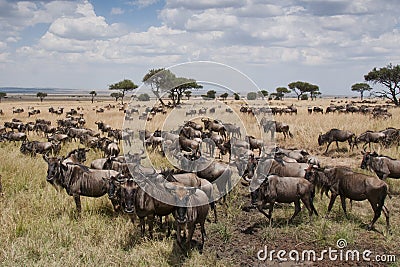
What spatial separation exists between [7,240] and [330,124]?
1983 centimetres

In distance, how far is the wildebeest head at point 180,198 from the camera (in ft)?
20.2

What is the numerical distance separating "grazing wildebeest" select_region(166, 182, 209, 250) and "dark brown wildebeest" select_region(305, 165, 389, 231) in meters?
3.57

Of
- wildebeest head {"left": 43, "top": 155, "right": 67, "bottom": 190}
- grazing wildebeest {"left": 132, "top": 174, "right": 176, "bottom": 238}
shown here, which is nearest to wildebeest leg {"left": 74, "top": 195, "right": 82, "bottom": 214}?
wildebeest head {"left": 43, "top": 155, "right": 67, "bottom": 190}

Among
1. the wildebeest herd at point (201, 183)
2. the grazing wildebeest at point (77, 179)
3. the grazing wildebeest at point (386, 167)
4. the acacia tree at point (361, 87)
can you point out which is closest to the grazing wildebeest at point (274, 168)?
the wildebeest herd at point (201, 183)

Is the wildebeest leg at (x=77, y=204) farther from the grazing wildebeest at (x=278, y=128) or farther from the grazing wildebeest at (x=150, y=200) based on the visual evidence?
the grazing wildebeest at (x=278, y=128)

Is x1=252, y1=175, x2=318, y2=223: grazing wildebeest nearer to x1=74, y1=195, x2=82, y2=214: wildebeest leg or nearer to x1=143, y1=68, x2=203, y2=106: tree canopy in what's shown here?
x1=143, y1=68, x2=203, y2=106: tree canopy

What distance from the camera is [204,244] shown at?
727 cm

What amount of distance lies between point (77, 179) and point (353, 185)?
21.3ft

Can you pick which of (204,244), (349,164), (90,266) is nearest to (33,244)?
(90,266)

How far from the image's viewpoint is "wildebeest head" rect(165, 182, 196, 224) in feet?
20.2

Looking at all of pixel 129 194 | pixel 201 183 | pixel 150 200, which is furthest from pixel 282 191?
pixel 129 194

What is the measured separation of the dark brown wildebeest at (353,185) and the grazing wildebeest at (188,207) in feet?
11.7

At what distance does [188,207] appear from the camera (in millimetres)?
6387

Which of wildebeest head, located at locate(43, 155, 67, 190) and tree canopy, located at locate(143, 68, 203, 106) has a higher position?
tree canopy, located at locate(143, 68, 203, 106)
